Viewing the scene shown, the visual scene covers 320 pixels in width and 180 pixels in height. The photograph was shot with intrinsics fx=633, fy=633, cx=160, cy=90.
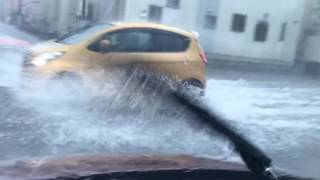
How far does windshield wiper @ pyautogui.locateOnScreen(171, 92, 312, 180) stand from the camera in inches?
70.8

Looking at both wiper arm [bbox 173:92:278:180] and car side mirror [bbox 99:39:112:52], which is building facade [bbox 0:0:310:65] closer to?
car side mirror [bbox 99:39:112:52]

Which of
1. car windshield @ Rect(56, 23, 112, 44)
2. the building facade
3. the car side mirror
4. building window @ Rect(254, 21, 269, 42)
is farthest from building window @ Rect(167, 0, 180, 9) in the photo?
the car side mirror

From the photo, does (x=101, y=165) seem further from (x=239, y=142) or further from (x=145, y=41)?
(x=145, y=41)

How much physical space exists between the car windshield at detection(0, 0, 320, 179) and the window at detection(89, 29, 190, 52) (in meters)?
0.02

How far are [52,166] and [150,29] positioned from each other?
6.72 meters

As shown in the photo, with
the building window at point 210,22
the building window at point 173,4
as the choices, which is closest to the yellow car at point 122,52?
the building window at point 173,4

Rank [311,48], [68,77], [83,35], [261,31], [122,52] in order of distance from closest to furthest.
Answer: [68,77] → [122,52] → [83,35] → [261,31] → [311,48]

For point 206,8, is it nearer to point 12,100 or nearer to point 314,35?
point 314,35

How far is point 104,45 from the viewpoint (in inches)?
307

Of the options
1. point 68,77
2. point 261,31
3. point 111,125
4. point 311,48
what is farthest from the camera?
point 311,48

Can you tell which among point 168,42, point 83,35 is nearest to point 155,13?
point 168,42

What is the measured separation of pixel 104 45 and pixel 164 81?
5.54 m

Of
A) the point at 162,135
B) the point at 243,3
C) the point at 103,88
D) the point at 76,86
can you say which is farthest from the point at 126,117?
the point at 243,3

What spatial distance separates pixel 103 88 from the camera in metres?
6.97
